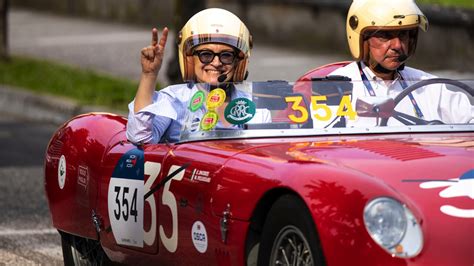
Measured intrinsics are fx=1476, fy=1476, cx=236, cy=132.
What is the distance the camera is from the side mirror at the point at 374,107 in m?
6.73

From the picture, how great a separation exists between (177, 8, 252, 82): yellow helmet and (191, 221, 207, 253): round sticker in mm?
1299

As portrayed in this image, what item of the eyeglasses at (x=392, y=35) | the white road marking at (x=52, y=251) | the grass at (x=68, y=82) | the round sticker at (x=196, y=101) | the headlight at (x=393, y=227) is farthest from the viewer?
the grass at (x=68, y=82)

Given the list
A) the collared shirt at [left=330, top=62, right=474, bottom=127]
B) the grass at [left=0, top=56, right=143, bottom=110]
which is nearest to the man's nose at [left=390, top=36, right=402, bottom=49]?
the collared shirt at [left=330, top=62, right=474, bottom=127]

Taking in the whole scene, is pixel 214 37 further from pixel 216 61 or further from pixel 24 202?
pixel 24 202

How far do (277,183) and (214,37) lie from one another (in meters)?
1.89

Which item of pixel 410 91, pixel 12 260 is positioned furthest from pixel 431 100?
pixel 12 260

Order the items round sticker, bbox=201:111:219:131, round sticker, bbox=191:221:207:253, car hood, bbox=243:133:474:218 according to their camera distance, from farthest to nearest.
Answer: round sticker, bbox=201:111:219:131 < round sticker, bbox=191:221:207:253 < car hood, bbox=243:133:474:218

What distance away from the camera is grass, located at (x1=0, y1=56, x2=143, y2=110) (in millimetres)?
16750

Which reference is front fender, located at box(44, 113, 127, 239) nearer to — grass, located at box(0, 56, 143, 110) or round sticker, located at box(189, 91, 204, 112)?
round sticker, located at box(189, 91, 204, 112)

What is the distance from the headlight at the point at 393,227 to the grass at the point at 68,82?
1095cm

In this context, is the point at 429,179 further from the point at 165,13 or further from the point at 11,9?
the point at 11,9

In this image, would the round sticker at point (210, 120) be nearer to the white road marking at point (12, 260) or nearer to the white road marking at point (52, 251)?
the white road marking at point (12, 260)

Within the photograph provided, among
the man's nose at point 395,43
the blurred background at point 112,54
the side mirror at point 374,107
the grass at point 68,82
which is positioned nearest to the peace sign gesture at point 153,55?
the side mirror at point 374,107

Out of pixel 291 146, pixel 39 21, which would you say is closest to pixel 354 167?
pixel 291 146
